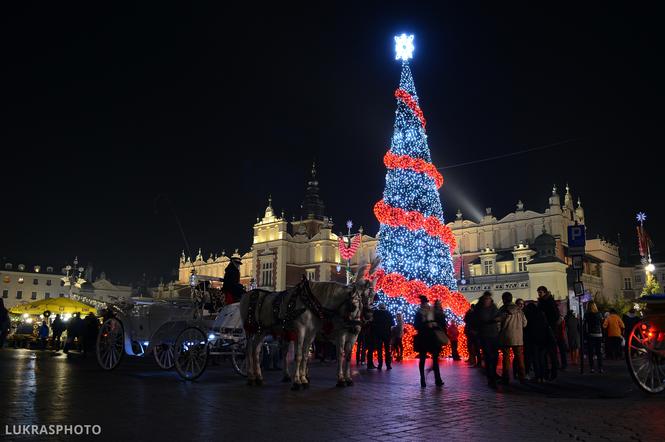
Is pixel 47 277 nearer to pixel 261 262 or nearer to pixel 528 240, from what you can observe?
pixel 261 262

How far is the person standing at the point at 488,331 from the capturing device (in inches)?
382

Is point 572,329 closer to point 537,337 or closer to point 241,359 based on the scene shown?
point 537,337

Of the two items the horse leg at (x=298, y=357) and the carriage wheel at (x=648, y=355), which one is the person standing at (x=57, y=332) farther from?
the carriage wheel at (x=648, y=355)

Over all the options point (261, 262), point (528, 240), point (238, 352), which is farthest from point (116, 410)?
point (261, 262)

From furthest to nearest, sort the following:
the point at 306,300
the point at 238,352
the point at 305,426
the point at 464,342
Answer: the point at 464,342, the point at 238,352, the point at 306,300, the point at 305,426

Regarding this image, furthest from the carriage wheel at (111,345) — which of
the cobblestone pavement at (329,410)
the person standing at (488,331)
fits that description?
the person standing at (488,331)

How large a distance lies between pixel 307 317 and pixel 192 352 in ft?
8.24

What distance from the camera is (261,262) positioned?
76.4m

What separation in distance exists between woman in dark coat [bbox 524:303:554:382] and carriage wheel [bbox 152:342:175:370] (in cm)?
783

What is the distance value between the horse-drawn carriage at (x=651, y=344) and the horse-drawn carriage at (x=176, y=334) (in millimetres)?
6956

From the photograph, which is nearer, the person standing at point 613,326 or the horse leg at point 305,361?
the horse leg at point 305,361

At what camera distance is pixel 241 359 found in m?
11.7

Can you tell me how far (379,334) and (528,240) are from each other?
4776 centimetres

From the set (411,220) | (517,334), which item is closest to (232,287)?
(517,334)
